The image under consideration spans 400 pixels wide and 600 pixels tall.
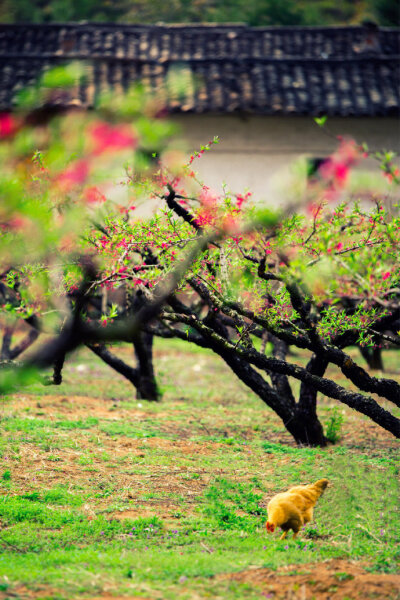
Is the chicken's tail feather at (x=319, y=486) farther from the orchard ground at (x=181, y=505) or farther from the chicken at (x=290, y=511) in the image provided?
the orchard ground at (x=181, y=505)

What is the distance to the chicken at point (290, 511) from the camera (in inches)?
213

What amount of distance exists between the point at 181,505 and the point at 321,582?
2.19 metres

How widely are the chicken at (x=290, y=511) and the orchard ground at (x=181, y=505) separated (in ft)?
0.41

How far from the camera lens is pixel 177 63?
16.7 m

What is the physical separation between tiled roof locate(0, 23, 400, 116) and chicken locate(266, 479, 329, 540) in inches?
388

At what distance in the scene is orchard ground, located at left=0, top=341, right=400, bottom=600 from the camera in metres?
4.48

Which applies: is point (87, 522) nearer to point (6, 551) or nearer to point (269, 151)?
point (6, 551)

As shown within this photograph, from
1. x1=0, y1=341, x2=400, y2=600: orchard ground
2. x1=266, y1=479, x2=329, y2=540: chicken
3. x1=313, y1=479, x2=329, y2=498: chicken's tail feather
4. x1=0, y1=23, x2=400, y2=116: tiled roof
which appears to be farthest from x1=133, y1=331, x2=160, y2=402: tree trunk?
x1=266, y1=479, x2=329, y2=540: chicken

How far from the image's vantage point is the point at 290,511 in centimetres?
543

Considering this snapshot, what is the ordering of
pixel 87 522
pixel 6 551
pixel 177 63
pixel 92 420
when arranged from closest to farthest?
pixel 6 551
pixel 87 522
pixel 92 420
pixel 177 63

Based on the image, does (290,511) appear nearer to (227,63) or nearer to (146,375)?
(146,375)

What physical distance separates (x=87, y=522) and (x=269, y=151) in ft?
37.5

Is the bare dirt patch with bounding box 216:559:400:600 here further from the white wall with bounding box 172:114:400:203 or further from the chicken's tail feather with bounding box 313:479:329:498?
the white wall with bounding box 172:114:400:203

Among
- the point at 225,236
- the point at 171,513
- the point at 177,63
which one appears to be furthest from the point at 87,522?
the point at 177,63
